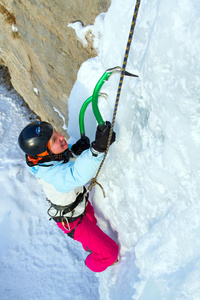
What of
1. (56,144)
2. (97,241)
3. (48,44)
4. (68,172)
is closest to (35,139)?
(56,144)

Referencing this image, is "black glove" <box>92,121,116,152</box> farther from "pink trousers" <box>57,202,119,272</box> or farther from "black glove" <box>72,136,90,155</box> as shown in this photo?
"pink trousers" <box>57,202,119,272</box>

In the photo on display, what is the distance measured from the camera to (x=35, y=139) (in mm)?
1665

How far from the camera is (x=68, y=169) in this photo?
1687mm

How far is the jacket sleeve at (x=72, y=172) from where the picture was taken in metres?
1.57

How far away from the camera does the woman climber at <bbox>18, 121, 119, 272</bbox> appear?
5.18 feet

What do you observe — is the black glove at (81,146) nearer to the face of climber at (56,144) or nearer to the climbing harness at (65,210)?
the face of climber at (56,144)

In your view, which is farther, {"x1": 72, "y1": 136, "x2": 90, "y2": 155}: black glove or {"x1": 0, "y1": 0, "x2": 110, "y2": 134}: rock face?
{"x1": 0, "y1": 0, "x2": 110, "y2": 134}: rock face

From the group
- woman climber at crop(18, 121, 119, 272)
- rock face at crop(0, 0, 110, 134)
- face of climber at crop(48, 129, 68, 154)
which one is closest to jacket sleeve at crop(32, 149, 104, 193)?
woman climber at crop(18, 121, 119, 272)

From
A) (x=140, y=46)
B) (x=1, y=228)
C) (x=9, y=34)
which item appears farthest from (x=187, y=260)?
(x=9, y=34)

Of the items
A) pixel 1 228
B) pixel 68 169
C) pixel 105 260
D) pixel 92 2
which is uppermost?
pixel 92 2

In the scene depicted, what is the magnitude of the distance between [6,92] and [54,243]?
228 inches

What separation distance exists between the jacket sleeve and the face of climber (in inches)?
4.7

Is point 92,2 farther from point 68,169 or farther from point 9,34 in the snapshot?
point 9,34

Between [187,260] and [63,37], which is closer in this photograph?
[187,260]
